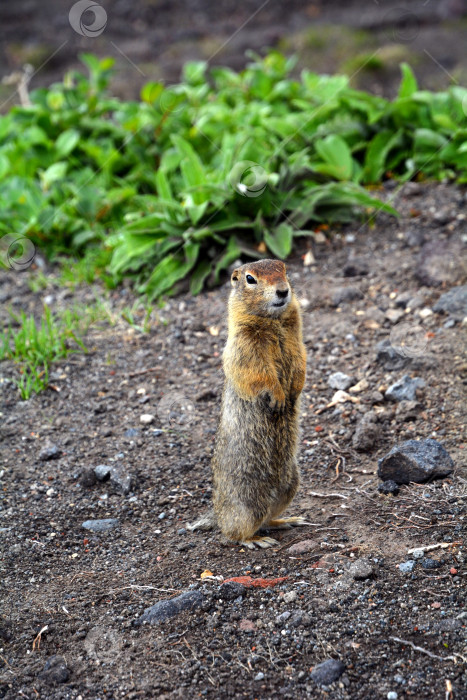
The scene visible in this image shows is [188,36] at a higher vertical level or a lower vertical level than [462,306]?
higher

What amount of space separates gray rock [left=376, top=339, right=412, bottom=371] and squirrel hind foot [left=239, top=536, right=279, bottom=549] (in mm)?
1684

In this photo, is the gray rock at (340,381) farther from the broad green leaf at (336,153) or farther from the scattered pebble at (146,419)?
the broad green leaf at (336,153)

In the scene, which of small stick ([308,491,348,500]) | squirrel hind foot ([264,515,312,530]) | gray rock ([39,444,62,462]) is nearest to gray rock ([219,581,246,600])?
squirrel hind foot ([264,515,312,530])

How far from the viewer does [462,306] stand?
5.36 m

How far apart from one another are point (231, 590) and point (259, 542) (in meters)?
0.58

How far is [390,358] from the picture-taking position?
5.18m

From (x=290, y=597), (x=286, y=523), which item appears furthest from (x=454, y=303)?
(x=290, y=597)

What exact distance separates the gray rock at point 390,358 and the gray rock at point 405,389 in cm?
17

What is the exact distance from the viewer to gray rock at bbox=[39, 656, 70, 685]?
3.05 m

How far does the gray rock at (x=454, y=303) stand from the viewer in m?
5.34

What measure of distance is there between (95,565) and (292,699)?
1.43m

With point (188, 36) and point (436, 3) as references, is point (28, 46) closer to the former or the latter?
point (188, 36)

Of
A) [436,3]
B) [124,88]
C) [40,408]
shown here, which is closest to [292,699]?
[40,408]

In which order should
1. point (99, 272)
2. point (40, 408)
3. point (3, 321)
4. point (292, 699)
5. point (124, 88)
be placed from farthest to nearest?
point (124, 88), point (99, 272), point (3, 321), point (40, 408), point (292, 699)
